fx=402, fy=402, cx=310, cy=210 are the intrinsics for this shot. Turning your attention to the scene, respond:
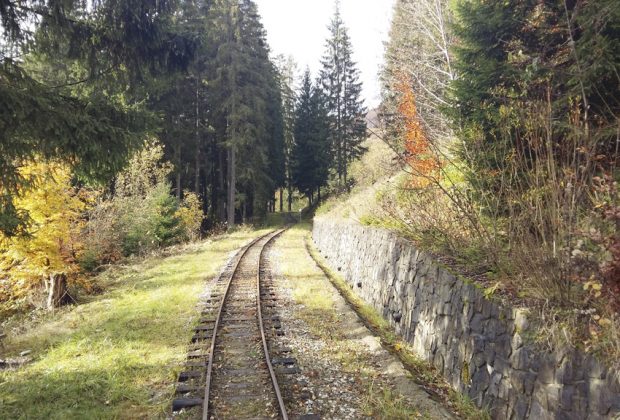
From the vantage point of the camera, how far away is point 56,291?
39.2 feet

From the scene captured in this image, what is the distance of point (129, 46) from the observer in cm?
776

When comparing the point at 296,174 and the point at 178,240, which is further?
the point at 296,174

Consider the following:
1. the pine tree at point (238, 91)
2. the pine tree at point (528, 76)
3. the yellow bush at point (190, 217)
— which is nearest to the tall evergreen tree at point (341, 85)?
the pine tree at point (238, 91)

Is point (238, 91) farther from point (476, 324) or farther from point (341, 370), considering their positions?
point (476, 324)

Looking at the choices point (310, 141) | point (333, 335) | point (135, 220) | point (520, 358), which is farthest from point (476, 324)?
point (310, 141)

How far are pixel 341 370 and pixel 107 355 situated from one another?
4314mm

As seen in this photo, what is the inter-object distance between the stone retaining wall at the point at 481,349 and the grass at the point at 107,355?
434 cm

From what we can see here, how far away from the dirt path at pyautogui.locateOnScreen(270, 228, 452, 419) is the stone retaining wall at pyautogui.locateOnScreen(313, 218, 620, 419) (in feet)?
2.29

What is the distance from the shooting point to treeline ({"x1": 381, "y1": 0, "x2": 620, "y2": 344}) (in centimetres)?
419

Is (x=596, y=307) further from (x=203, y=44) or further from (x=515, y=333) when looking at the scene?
(x=203, y=44)

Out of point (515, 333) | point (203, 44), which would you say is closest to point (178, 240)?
point (203, 44)

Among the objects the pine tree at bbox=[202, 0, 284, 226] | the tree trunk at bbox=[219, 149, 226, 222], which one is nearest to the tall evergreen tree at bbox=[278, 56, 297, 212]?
the tree trunk at bbox=[219, 149, 226, 222]

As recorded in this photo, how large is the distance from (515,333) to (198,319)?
6840 millimetres

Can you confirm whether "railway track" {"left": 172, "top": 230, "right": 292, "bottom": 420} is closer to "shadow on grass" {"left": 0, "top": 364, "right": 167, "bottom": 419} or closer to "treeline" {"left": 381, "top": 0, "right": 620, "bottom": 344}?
"shadow on grass" {"left": 0, "top": 364, "right": 167, "bottom": 419}
